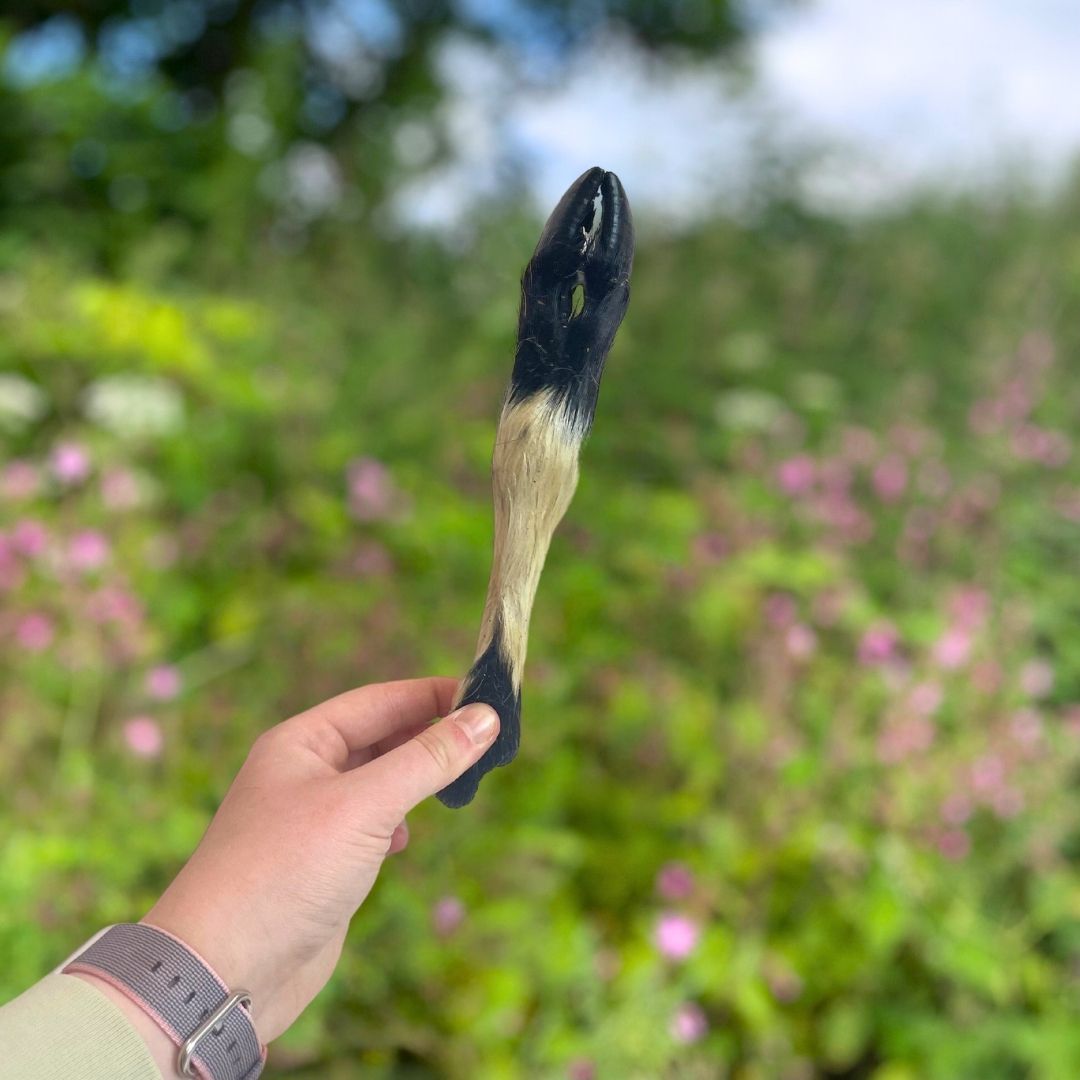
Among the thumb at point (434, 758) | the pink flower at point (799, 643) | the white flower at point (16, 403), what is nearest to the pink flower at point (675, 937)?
the pink flower at point (799, 643)

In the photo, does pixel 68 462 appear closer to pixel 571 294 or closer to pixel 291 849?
pixel 291 849

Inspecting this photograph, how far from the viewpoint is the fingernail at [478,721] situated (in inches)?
26.2

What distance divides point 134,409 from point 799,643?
1.62 metres

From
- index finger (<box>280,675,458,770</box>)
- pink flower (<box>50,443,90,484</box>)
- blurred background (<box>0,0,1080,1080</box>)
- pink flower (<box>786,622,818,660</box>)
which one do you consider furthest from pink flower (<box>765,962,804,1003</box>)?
pink flower (<box>50,443,90,484</box>)

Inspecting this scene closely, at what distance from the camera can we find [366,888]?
2.36ft

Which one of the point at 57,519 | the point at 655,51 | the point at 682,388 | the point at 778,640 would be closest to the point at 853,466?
the point at 778,640

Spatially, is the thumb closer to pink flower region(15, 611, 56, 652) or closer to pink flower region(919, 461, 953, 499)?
pink flower region(15, 611, 56, 652)

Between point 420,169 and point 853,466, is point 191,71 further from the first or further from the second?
point 853,466

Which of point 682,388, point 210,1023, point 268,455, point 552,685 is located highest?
point 210,1023

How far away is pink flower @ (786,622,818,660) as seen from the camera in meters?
2.04

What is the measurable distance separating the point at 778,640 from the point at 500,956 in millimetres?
826

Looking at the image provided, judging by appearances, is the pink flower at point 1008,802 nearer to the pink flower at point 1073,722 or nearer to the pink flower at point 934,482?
the pink flower at point 1073,722

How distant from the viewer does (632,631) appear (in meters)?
2.42

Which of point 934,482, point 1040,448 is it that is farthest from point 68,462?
point 1040,448
